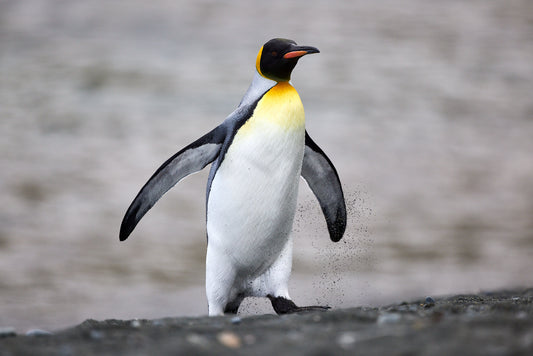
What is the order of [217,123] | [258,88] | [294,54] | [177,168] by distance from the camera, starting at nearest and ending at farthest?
[294,54] → [258,88] → [177,168] → [217,123]

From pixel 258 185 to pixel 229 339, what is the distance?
1650mm

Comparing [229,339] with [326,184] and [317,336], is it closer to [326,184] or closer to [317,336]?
[317,336]

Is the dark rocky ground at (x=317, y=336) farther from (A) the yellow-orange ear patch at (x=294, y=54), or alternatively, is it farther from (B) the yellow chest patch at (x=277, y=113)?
(A) the yellow-orange ear patch at (x=294, y=54)

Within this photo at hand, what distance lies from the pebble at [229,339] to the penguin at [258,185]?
133 centimetres

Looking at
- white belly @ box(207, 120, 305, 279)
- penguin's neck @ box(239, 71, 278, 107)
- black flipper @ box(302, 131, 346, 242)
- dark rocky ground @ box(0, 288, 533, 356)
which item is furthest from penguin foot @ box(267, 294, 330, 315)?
penguin's neck @ box(239, 71, 278, 107)

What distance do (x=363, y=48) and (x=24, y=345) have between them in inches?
843

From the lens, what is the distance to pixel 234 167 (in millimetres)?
3959

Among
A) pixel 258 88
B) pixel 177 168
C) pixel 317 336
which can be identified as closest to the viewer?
pixel 317 336

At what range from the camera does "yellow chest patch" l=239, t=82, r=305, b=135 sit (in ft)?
12.8

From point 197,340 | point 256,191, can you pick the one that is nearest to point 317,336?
point 197,340

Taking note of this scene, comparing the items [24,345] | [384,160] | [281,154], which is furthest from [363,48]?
[24,345]

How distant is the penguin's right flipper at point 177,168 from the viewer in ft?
13.6

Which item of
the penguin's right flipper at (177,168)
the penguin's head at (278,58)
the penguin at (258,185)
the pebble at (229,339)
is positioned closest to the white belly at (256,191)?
the penguin at (258,185)

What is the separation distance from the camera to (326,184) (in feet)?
15.5
